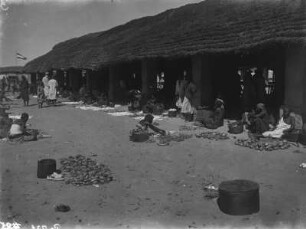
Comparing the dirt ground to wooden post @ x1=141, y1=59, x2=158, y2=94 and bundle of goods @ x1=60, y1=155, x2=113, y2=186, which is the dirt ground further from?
wooden post @ x1=141, y1=59, x2=158, y2=94

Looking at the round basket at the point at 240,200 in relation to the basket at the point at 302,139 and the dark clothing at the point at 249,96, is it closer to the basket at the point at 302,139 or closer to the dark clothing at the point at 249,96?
the basket at the point at 302,139

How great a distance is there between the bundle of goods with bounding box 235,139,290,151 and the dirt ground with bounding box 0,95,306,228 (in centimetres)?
23

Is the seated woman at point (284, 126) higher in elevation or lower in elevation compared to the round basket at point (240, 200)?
higher

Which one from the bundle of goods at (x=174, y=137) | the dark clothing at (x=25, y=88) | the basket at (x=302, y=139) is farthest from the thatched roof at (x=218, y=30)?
the dark clothing at (x=25, y=88)

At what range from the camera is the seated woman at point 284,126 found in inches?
432

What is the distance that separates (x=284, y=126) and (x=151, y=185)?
522 cm

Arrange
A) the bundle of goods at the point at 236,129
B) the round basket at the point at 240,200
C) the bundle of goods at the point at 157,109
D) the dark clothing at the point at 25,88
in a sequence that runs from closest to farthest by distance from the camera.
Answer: the round basket at the point at 240,200 < the bundle of goods at the point at 236,129 < the bundle of goods at the point at 157,109 < the dark clothing at the point at 25,88

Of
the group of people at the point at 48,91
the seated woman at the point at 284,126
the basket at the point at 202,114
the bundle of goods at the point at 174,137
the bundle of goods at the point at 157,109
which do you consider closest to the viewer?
the seated woman at the point at 284,126

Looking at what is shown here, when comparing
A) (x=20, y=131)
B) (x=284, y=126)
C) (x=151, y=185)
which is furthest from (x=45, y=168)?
(x=284, y=126)

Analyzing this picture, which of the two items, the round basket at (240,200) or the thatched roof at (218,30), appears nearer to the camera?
the round basket at (240,200)

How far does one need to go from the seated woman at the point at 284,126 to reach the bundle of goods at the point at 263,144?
0.42 m

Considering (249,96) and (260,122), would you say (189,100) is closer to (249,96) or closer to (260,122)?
(249,96)

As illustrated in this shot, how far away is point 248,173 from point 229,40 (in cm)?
693

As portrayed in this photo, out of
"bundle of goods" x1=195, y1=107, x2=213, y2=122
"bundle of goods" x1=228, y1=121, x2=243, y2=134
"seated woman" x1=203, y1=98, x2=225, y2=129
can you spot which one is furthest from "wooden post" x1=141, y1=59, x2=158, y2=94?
"bundle of goods" x1=228, y1=121, x2=243, y2=134
